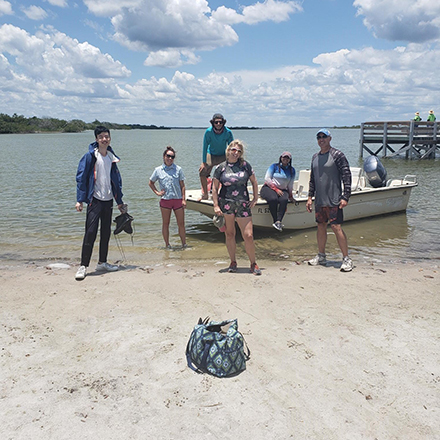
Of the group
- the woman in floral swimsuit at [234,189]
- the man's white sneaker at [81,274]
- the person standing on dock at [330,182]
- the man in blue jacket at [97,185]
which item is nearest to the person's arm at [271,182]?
the person standing on dock at [330,182]

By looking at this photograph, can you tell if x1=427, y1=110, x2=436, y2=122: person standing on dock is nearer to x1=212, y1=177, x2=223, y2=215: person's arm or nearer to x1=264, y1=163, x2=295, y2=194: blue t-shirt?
x1=264, y1=163, x2=295, y2=194: blue t-shirt

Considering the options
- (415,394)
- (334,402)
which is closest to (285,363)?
(334,402)

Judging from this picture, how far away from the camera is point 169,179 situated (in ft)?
25.4

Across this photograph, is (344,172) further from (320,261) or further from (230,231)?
(230,231)

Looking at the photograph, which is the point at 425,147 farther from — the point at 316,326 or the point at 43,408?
the point at 43,408

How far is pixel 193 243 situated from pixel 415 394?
648 cm

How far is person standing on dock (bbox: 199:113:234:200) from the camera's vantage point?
7.62 meters

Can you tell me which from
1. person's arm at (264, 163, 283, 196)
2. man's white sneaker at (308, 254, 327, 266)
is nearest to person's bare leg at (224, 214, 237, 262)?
man's white sneaker at (308, 254, 327, 266)

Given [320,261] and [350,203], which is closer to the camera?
[320,261]

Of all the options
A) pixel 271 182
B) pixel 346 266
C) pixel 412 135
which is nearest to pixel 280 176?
pixel 271 182

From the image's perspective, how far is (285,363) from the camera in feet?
12.2

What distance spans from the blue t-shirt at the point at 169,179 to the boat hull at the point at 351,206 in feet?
4.07

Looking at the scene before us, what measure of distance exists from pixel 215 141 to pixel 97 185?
2.70 meters

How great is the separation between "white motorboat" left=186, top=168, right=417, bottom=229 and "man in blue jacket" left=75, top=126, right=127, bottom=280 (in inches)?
120
